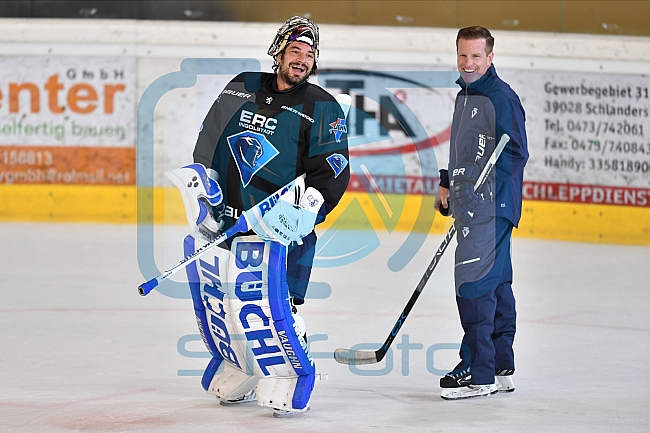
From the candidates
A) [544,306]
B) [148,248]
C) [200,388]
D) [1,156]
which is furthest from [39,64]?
[200,388]

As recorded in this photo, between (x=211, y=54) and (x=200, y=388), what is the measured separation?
5.07m

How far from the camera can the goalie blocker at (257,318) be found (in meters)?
3.11

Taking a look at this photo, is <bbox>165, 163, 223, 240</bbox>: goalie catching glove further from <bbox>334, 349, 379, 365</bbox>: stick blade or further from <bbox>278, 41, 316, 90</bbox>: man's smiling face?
<bbox>334, 349, 379, 365</bbox>: stick blade

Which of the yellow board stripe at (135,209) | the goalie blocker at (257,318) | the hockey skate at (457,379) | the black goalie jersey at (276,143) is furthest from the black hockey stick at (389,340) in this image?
the yellow board stripe at (135,209)

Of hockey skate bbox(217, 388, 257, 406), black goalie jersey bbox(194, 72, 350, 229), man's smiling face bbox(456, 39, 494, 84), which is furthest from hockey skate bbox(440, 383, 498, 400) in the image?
man's smiling face bbox(456, 39, 494, 84)

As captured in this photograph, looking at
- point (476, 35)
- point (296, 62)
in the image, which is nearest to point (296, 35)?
point (296, 62)

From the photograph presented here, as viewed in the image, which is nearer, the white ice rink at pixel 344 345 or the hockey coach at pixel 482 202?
the white ice rink at pixel 344 345

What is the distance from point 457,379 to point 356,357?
0.38 metres

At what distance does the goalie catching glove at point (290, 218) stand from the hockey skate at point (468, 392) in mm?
804

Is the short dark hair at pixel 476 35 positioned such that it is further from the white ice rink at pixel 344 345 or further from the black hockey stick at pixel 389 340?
the white ice rink at pixel 344 345

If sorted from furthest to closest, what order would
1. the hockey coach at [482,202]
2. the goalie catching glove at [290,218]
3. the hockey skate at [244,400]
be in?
the hockey coach at [482,202]
the hockey skate at [244,400]
the goalie catching glove at [290,218]

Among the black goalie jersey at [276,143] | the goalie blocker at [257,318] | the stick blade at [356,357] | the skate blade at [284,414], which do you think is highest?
the black goalie jersey at [276,143]

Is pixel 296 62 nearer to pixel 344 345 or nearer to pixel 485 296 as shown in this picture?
pixel 485 296

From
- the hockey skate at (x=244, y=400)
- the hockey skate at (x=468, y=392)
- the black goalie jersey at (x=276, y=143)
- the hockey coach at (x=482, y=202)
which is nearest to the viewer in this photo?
the black goalie jersey at (x=276, y=143)
